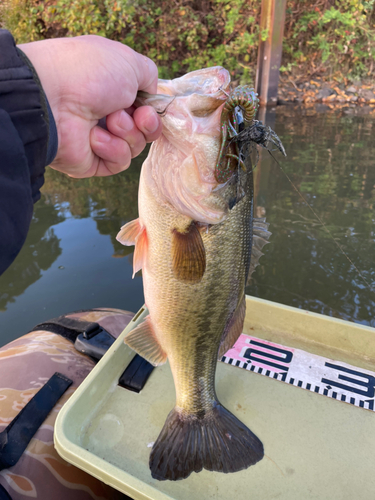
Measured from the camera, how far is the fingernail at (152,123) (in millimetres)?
1143

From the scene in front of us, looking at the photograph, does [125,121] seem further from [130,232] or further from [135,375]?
[135,375]

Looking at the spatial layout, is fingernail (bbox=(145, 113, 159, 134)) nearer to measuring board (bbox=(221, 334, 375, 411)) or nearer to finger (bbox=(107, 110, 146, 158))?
finger (bbox=(107, 110, 146, 158))

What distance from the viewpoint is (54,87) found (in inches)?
42.1

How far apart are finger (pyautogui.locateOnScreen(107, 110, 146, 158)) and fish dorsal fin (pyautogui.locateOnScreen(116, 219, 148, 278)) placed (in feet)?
1.15

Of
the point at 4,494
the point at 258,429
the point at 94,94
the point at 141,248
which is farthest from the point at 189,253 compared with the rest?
the point at 4,494

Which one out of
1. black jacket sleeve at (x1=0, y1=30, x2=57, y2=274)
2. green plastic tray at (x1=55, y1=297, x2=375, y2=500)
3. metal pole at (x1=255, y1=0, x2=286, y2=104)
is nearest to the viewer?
black jacket sleeve at (x1=0, y1=30, x2=57, y2=274)

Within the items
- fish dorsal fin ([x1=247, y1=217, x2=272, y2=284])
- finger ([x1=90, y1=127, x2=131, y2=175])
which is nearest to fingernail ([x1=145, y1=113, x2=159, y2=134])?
finger ([x1=90, y1=127, x2=131, y2=175])

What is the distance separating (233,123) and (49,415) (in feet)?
4.72

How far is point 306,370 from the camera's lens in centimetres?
189

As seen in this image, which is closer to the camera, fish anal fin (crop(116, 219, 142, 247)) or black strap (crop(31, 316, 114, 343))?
fish anal fin (crop(116, 219, 142, 247))

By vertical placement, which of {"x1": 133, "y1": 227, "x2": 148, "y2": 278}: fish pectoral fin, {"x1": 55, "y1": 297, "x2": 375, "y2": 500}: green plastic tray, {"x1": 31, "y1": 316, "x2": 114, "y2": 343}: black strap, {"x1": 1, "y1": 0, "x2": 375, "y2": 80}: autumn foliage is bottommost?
{"x1": 55, "y1": 297, "x2": 375, "y2": 500}: green plastic tray

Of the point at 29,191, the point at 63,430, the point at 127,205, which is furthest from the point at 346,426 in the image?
the point at 127,205

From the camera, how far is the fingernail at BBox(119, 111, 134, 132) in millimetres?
1186

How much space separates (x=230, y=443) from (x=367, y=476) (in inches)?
23.0
